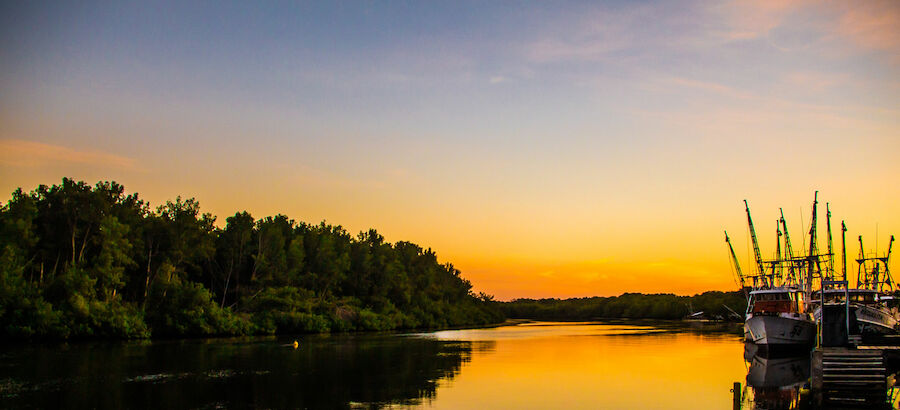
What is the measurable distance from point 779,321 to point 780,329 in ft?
2.70

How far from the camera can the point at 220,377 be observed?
44250 mm

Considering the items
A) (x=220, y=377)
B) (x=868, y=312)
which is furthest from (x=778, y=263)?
(x=220, y=377)

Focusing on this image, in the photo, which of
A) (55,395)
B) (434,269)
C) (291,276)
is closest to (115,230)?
(291,276)

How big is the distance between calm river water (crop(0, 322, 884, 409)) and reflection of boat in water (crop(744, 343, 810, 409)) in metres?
0.09

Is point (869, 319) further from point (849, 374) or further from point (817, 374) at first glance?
point (817, 374)

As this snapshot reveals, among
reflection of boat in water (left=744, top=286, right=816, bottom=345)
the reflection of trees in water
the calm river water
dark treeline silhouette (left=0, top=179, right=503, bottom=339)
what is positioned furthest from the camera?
dark treeline silhouette (left=0, top=179, right=503, bottom=339)

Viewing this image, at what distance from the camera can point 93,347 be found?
68375 millimetres

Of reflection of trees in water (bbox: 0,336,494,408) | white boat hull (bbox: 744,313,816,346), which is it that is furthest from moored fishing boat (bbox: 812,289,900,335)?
reflection of trees in water (bbox: 0,336,494,408)

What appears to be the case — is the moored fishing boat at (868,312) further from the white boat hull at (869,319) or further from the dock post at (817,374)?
the dock post at (817,374)

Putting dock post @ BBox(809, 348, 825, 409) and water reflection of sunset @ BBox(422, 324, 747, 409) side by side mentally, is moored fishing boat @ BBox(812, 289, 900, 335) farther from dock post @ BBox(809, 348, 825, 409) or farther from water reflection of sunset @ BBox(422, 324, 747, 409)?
dock post @ BBox(809, 348, 825, 409)

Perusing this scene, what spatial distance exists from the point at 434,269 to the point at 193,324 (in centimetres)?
9544

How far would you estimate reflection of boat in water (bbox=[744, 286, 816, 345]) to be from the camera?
192 ft

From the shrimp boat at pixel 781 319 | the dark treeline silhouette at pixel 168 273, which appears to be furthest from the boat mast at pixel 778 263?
the dark treeline silhouette at pixel 168 273

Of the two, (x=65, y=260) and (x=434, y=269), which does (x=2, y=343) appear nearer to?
Answer: (x=65, y=260)
